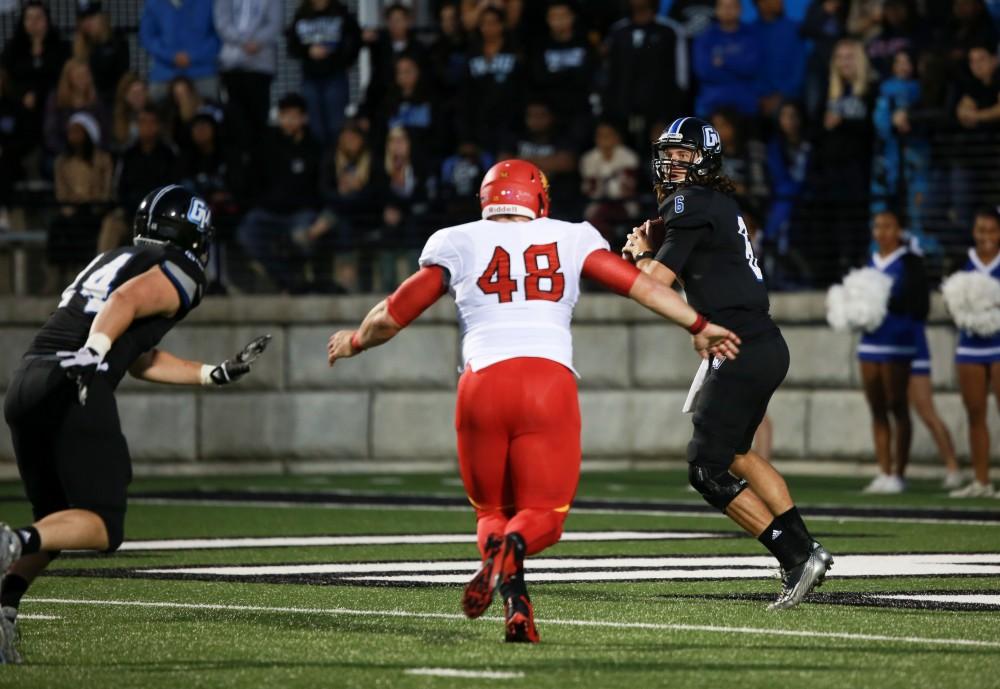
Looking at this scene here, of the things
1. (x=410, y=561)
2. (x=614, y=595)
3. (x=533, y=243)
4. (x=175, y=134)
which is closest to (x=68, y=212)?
(x=175, y=134)

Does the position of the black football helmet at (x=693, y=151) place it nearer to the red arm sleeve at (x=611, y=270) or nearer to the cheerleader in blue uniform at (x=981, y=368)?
the red arm sleeve at (x=611, y=270)

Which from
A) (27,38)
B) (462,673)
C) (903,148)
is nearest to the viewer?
(462,673)

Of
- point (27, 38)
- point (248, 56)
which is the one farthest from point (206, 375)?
point (27, 38)

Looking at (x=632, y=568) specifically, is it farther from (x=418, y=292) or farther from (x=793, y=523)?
Answer: (x=418, y=292)

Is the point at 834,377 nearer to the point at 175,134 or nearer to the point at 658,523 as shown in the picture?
the point at 658,523

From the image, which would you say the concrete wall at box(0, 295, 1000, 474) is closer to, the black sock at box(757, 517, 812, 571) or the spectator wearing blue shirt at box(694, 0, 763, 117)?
the spectator wearing blue shirt at box(694, 0, 763, 117)

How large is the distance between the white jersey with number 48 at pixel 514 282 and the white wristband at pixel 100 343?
1.22 m

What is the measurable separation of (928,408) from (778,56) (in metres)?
3.64

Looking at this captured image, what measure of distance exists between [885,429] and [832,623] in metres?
7.97

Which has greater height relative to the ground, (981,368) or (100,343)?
(100,343)

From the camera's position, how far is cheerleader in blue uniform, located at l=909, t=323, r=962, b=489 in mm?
16078

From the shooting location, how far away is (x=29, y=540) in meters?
7.42

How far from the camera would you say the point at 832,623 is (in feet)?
26.4

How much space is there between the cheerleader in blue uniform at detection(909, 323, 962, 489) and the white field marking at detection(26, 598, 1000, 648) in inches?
332
